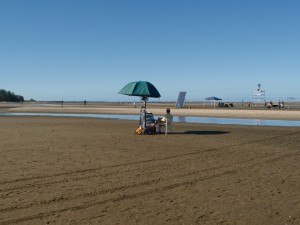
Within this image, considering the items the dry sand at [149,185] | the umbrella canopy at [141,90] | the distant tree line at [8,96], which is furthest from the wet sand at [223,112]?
Result: the distant tree line at [8,96]

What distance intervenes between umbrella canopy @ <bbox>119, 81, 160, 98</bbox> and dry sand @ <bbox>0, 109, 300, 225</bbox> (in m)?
4.72

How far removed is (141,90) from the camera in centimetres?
1802

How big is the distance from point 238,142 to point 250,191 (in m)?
8.52

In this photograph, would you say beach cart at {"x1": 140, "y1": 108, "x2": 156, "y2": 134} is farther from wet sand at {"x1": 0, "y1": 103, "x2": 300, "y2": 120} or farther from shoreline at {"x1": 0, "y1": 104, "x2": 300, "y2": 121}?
wet sand at {"x1": 0, "y1": 103, "x2": 300, "y2": 120}

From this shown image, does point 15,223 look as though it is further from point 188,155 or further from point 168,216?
point 188,155

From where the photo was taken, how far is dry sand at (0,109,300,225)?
6.06 metres

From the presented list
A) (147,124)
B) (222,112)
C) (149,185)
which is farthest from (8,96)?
(149,185)

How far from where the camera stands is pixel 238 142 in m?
15.9

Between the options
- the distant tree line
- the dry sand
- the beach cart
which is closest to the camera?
the dry sand

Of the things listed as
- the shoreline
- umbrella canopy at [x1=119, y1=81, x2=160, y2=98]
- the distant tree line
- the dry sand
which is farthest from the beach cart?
the distant tree line

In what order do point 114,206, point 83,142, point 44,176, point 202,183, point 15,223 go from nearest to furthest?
point 15,223 < point 114,206 < point 202,183 < point 44,176 < point 83,142

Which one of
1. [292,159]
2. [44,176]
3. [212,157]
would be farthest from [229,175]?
[44,176]

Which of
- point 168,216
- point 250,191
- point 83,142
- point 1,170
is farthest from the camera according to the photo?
point 83,142

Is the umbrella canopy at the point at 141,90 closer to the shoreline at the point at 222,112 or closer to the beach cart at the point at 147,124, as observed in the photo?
the beach cart at the point at 147,124
